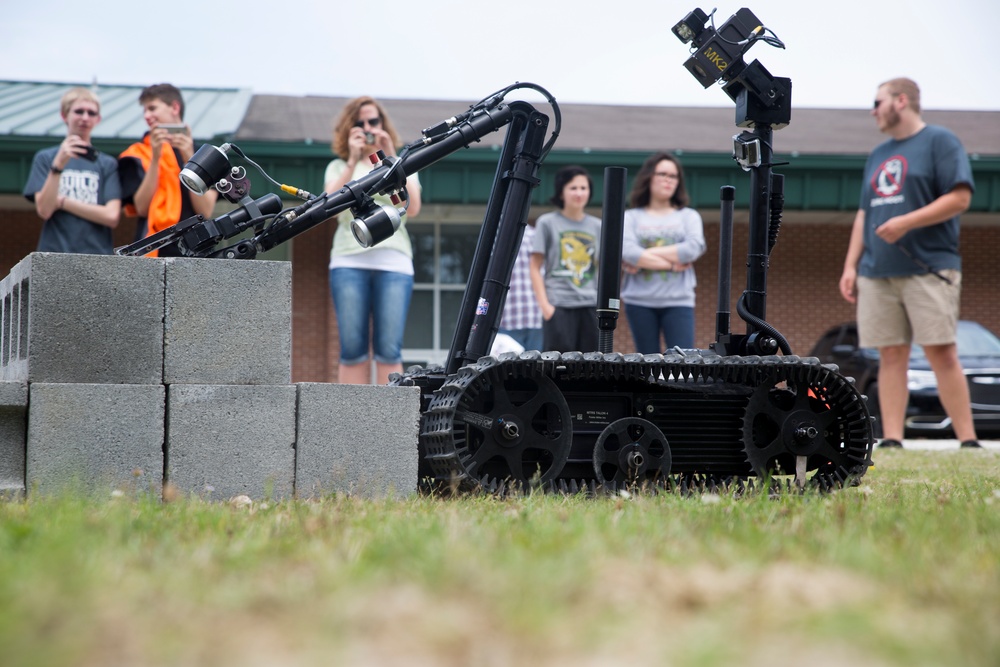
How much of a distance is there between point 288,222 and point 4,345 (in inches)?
52.8

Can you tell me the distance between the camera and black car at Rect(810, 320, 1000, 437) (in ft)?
37.4

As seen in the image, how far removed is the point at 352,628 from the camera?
1.82m

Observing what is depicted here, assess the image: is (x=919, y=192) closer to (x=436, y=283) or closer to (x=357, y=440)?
(x=357, y=440)

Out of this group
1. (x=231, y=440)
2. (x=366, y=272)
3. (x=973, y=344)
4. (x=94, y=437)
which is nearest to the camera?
(x=94, y=437)

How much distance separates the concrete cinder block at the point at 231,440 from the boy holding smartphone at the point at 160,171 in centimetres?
167

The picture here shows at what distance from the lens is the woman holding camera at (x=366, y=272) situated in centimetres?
603

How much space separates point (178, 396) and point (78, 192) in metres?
2.33

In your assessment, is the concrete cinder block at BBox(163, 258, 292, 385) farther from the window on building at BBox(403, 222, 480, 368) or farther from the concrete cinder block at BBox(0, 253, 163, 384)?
the window on building at BBox(403, 222, 480, 368)

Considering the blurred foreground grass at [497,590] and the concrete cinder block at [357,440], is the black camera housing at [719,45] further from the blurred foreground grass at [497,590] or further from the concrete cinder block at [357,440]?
the blurred foreground grass at [497,590]

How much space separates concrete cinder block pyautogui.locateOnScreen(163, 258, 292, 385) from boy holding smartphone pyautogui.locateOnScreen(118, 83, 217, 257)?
149 cm

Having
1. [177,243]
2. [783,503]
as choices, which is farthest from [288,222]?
[783,503]

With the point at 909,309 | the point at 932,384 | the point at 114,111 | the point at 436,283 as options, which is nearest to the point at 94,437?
the point at 909,309

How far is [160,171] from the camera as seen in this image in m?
5.62

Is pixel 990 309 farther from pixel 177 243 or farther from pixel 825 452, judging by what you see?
pixel 177 243
